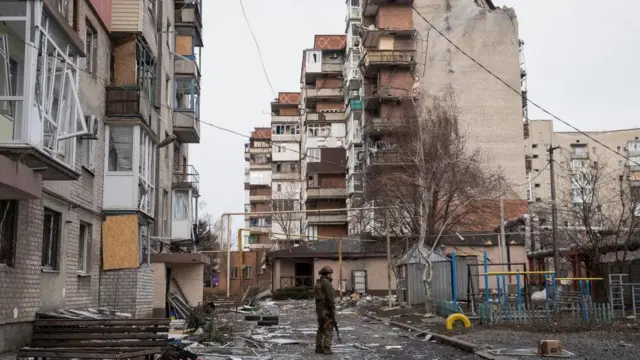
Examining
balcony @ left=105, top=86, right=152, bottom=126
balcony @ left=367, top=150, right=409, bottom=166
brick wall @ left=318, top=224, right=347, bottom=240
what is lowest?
brick wall @ left=318, top=224, right=347, bottom=240

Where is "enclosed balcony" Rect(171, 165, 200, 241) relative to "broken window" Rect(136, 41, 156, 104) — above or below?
below

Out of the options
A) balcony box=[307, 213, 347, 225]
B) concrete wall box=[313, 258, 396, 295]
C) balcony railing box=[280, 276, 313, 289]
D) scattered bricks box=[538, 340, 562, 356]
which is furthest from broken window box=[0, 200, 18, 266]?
balcony box=[307, 213, 347, 225]

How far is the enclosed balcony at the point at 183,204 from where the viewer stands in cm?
3084

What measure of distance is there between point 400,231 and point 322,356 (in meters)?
25.7

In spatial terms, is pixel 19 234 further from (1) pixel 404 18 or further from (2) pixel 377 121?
(1) pixel 404 18

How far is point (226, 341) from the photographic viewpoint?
16.1 metres

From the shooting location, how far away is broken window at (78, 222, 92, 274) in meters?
17.8

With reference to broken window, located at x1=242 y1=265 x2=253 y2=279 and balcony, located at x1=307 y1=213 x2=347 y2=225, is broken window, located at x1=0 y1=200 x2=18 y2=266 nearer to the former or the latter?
balcony, located at x1=307 y1=213 x2=347 y2=225

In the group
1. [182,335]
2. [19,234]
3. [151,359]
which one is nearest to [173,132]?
[182,335]

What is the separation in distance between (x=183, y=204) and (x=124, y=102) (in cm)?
1203

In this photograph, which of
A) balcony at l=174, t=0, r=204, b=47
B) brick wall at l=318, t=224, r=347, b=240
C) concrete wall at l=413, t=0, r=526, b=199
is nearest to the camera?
balcony at l=174, t=0, r=204, b=47

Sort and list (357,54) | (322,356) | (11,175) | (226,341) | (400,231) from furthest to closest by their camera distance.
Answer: (357,54) → (400,231) → (226,341) → (322,356) → (11,175)

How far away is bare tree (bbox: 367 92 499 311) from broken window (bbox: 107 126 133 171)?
17381mm

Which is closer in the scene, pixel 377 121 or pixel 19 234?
pixel 19 234
